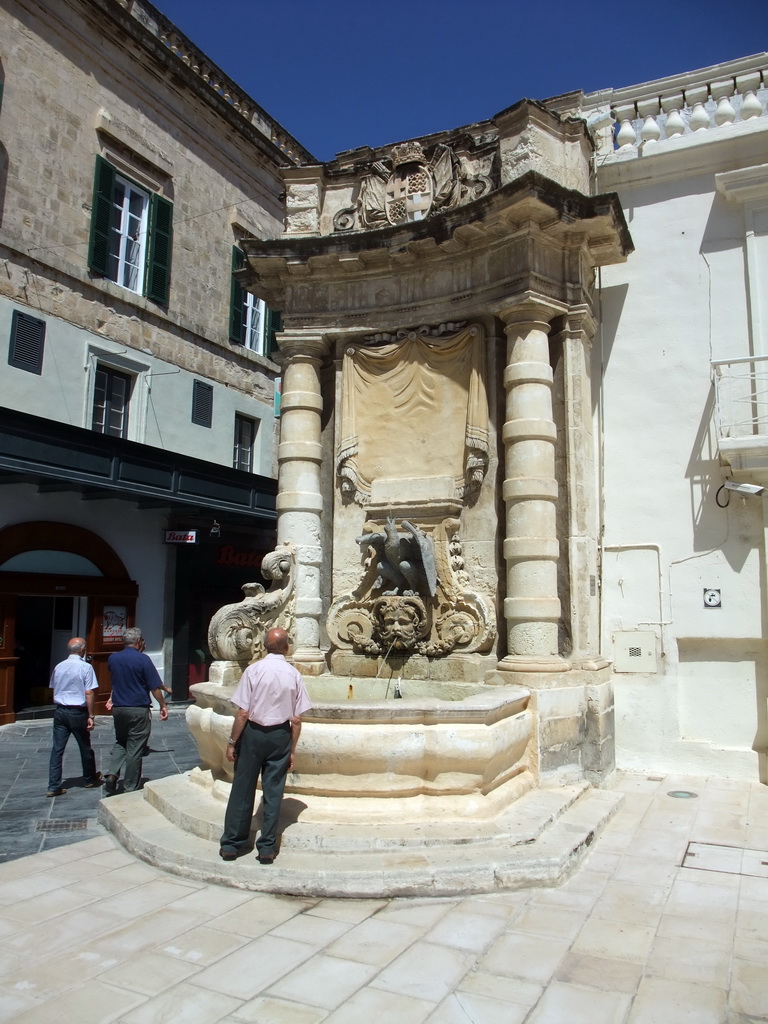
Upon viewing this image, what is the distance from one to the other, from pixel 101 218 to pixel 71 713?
33.8 feet

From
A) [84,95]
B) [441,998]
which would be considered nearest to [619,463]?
[441,998]

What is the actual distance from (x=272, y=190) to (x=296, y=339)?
39.6 ft

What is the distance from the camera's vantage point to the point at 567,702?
23.2 feet

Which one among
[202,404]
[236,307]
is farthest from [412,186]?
[236,307]

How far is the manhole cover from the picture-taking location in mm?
6270

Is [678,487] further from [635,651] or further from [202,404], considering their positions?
[202,404]

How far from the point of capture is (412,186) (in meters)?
8.80

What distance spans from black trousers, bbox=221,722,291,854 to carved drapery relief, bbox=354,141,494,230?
596cm

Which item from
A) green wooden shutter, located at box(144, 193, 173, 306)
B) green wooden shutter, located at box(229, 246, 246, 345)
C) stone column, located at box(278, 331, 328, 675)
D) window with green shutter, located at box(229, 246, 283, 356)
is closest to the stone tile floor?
stone column, located at box(278, 331, 328, 675)

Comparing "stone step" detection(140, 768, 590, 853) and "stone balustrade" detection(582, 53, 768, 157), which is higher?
"stone balustrade" detection(582, 53, 768, 157)

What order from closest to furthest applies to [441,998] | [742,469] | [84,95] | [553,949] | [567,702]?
[441,998]
[553,949]
[567,702]
[742,469]
[84,95]

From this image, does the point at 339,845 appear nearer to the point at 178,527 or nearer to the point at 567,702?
the point at 567,702

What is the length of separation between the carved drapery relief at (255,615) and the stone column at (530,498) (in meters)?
2.33

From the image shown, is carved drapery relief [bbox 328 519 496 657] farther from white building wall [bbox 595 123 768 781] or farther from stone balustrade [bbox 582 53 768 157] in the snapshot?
stone balustrade [bbox 582 53 768 157]
